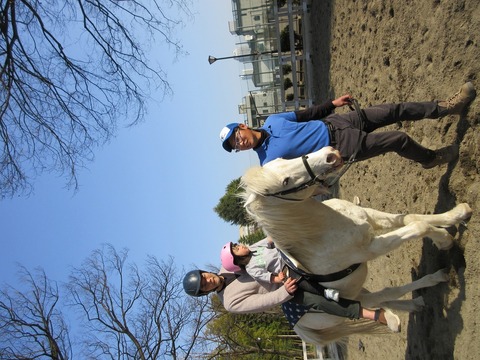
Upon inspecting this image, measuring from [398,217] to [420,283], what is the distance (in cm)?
66

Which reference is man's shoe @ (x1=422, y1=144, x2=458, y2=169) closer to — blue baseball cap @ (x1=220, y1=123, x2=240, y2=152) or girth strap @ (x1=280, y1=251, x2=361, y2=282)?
girth strap @ (x1=280, y1=251, x2=361, y2=282)

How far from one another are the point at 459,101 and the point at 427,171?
3.57 ft

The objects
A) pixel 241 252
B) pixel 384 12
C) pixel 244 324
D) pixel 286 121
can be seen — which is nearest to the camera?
pixel 286 121

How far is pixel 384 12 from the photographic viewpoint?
5434 millimetres

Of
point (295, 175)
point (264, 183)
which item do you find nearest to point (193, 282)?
point (264, 183)

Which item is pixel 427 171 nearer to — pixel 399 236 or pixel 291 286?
pixel 399 236

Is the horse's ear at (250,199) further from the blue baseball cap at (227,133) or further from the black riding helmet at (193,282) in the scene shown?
the black riding helmet at (193,282)

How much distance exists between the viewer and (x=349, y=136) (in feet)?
11.5

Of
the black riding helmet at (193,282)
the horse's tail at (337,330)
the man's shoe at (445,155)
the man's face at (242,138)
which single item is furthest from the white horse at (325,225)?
the black riding helmet at (193,282)

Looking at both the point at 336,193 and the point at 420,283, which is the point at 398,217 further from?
the point at 336,193

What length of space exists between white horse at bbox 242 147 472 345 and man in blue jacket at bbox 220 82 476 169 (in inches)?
20.6

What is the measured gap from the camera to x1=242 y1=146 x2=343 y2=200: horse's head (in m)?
2.66

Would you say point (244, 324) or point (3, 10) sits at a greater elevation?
point (3, 10)

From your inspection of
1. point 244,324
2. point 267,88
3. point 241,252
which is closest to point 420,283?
point 241,252
